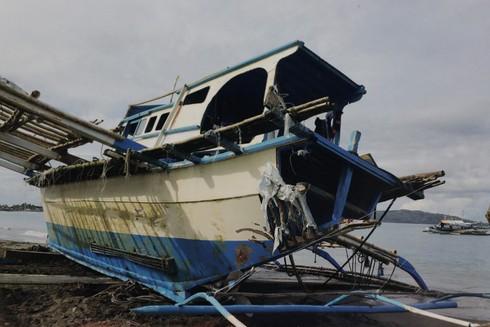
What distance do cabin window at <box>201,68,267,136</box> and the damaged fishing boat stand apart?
2 cm

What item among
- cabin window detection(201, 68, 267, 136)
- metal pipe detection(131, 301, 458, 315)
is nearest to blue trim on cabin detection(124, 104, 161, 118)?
cabin window detection(201, 68, 267, 136)

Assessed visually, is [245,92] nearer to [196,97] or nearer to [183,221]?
[196,97]

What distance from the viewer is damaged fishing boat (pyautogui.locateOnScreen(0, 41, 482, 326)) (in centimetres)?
603

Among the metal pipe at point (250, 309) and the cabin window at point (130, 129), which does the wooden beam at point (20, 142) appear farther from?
the metal pipe at point (250, 309)

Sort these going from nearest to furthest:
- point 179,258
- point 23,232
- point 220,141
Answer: point 220,141 → point 179,258 → point 23,232

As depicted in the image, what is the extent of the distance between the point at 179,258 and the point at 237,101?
11.9 ft

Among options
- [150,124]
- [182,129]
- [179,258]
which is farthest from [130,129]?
[179,258]

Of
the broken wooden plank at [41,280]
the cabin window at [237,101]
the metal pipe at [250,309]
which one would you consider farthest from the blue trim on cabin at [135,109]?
the metal pipe at [250,309]

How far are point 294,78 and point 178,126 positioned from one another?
98.5 inches

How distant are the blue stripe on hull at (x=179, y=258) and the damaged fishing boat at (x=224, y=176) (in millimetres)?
25

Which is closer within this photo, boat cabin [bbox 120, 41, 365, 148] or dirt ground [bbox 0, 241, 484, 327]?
dirt ground [bbox 0, 241, 484, 327]

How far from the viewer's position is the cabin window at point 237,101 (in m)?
8.14

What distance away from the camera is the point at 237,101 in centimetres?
909

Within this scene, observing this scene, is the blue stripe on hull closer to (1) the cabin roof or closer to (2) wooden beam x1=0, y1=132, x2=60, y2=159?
(2) wooden beam x1=0, y1=132, x2=60, y2=159
